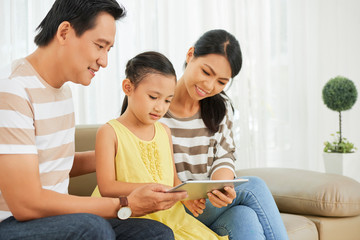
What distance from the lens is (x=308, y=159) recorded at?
4230mm

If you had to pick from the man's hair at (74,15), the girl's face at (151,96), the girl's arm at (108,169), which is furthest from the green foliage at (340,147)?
the man's hair at (74,15)

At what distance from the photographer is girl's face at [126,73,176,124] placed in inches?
62.2

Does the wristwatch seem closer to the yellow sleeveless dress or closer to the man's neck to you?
the yellow sleeveless dress

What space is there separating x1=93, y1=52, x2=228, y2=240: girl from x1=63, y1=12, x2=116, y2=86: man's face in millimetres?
256

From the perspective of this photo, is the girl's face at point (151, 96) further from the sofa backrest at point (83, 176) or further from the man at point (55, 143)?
the sofa backrest at point (83, 176)

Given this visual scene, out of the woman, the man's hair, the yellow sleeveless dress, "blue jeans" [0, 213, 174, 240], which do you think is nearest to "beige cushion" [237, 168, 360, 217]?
the woman

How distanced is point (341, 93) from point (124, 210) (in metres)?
2.84

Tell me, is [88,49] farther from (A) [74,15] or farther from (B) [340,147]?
(B) [340,147]

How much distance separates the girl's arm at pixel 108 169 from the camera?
1.46 m

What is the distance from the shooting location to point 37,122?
50.2 inches

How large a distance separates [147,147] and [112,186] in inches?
8.5

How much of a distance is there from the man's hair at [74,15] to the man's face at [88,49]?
0.05 feet

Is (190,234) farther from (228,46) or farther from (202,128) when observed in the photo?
(228,46)

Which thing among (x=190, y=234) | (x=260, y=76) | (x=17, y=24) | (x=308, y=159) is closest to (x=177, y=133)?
(x=190, y=234)
